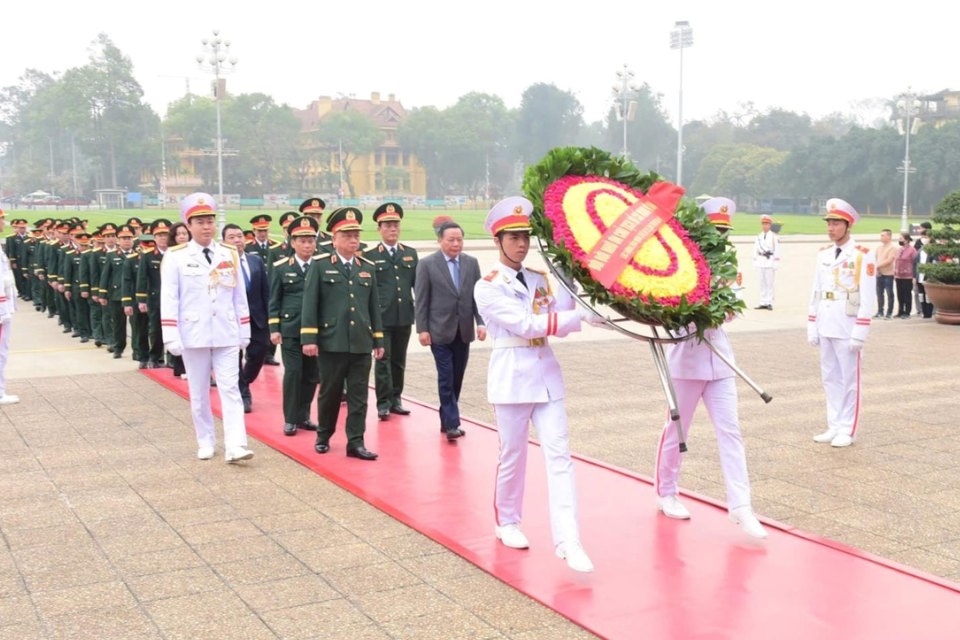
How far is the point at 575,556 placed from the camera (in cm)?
476

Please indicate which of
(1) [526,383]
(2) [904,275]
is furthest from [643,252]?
(2) [904,275]

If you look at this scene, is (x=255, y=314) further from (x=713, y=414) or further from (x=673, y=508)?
(x=713, y=414)

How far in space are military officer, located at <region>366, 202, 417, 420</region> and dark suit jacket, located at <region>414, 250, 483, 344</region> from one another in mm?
678

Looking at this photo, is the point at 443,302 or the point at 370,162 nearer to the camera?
the point at 443,302

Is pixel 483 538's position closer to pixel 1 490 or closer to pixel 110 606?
pixel 110 606

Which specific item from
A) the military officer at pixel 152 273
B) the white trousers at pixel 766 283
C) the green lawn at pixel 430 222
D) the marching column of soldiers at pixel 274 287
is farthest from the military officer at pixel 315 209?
the green lawn at pixel 430 222

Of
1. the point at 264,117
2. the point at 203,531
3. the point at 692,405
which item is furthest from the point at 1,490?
the point at 264,117

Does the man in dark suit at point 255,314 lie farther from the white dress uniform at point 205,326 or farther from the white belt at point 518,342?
the white belt at point 518,342

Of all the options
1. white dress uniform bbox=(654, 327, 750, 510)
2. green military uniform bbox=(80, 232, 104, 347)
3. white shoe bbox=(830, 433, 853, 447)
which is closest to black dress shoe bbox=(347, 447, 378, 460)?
white dress uniform bbox=(654, 327, 750, 510)

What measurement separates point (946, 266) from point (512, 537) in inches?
507

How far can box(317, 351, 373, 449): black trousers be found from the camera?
23.6 ft

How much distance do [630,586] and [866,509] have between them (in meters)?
2.00

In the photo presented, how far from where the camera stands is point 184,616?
14.3 feet

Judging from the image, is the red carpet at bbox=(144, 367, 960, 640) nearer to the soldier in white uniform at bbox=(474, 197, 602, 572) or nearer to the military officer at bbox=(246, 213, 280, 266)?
the soldier in white uniform at bbox=(474, 197, 602, 572)
